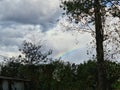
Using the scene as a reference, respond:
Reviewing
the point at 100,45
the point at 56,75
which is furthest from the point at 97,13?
the point at 56,75

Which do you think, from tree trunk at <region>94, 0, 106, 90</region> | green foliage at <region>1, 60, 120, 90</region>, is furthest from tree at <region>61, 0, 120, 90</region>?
green foliage at <region>1, 60, 120, 90</region>

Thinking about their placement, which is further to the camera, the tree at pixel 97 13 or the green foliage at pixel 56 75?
the green foliage at pixel 56 75

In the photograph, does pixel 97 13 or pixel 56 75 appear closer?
pixel 97 13

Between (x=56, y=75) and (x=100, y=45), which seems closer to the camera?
(x=100, y=45)

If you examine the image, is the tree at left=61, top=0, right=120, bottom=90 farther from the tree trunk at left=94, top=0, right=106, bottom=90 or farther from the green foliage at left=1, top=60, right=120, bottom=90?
the green foliage at left=1, top=60, right=120, bottom=90

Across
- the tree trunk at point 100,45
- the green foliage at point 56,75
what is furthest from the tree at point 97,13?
the green foliage at point 56,75

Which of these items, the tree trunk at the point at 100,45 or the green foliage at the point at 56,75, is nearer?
the tree trunk at the point at 100,45

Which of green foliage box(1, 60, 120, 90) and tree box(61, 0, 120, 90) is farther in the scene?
green foliage box(1, 60, 120, 90)

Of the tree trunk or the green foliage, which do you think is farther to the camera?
the green foliage

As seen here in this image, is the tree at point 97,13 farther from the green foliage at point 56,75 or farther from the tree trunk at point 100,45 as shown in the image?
the green foliage at point 56,75

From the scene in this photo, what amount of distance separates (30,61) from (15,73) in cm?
321

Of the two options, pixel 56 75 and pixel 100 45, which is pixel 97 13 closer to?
pixel 100 45

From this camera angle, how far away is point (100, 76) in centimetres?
2517

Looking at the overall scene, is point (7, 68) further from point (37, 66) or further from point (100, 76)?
point (100, 76)
